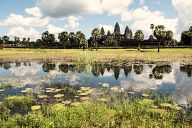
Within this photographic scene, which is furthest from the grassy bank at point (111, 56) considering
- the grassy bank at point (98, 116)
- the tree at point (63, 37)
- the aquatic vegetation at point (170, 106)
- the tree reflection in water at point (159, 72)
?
the tree at point (63, 37)

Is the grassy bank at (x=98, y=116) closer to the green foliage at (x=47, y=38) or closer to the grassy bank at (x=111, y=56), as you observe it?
the grassy bank at (x=111, y=56)

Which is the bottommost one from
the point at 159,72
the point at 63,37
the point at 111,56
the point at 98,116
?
the point at 98,116

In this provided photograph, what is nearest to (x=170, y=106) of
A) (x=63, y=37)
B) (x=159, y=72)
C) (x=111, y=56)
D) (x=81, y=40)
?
Result: (x=159, y=72)

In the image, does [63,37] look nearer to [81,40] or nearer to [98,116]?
[81,40]

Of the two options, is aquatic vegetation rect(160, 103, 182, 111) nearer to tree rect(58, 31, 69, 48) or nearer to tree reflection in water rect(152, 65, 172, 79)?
tree reflection in water rect(152, 65, 172, 79)

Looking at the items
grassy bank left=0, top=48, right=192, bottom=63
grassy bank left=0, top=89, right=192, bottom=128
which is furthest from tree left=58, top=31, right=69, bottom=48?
grassy bank left=0, top=89, right=192, bottom=128

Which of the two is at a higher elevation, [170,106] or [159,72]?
[159,72]

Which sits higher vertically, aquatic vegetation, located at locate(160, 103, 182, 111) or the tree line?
the tree line

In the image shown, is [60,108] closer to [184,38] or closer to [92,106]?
[92,106]

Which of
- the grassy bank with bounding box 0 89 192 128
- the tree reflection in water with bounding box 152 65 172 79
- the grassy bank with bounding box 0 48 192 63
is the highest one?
the grassy bank with bounding box 0 48 192 63

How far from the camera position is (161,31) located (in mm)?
92062

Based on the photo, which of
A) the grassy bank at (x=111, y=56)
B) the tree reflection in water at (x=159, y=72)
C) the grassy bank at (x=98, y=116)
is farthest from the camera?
the grassy bank at (x=111, y=56)

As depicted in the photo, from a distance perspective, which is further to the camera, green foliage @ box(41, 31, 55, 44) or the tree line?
green foliage @ box(41, 31, 55, 44)

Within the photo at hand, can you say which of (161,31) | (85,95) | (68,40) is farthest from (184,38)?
(85,95)
